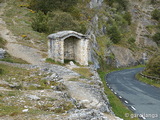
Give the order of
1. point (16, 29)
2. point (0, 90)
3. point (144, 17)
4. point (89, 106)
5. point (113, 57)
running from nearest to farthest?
point (89, 106), point (0, 90), point (16, 29), point (113, 57), point (144, 17)

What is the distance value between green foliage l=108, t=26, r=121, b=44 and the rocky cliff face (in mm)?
1632

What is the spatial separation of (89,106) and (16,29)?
2974 cm

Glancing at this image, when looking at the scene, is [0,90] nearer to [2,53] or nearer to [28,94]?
[28,94]

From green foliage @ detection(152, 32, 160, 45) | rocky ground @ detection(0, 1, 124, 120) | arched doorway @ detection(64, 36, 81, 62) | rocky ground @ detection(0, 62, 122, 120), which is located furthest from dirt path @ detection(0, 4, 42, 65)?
green foliage @ detection(152, 32, 160, 45)

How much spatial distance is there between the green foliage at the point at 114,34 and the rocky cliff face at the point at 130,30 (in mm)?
1632

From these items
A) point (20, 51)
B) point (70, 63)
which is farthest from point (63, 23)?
point (70, 63)

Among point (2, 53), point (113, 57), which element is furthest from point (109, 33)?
point (2, 53)

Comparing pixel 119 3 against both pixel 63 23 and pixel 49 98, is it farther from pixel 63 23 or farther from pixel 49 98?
pixel 49 98

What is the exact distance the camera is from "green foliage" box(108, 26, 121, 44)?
58.1m

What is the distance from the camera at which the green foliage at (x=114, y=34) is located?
2288 inches

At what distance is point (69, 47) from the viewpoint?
2400cm

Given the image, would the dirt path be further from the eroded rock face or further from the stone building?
the eroded rock face

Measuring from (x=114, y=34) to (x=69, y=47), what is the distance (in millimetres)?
36612

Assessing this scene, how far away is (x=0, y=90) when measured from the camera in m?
10.7
